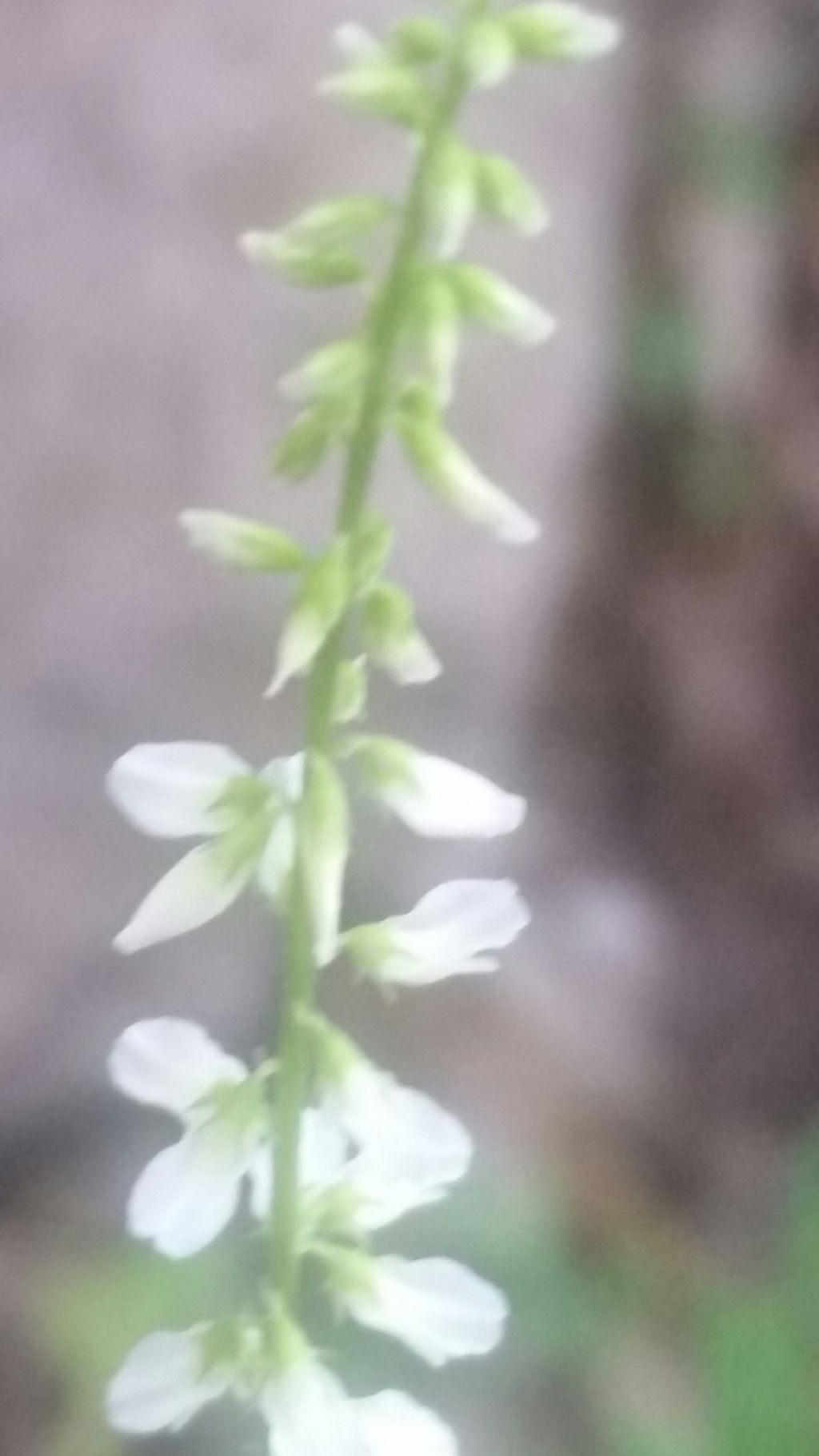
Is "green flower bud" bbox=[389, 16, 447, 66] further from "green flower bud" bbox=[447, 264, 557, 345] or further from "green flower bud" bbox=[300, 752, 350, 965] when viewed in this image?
"green flower bud" bbox=[300, 752, 350, 965]

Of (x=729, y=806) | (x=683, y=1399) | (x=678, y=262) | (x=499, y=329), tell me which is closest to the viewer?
(x=499, y=329)

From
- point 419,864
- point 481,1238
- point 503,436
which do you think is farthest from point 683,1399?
point 503,436

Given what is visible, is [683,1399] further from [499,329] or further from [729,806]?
[499,329]

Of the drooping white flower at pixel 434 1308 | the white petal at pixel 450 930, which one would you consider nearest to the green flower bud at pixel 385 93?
the white petal at pixel 450 930

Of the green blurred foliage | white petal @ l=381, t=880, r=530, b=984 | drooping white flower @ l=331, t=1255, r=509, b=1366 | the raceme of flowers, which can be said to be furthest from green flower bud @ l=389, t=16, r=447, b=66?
the green blurred foliage

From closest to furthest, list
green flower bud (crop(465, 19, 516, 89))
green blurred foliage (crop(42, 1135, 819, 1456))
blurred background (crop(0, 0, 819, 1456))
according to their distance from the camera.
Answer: green flower bud (crop(465, 19, 516, 89)), green blurred foliage (crop(42, 1135, 819, 1456)), blurred background (crop(0, 0, 819, 1456))

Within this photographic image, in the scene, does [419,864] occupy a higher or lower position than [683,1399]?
higher

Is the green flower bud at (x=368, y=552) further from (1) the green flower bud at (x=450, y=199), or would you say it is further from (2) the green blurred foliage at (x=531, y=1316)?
(2) the green blurred foliage at (x=531, y=1316)

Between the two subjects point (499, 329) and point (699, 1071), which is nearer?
point (499, 329)

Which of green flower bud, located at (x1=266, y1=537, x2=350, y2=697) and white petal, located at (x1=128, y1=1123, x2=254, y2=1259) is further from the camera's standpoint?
white petal, located at (x1=128, y1=1123, x2=254, y2=1259)
